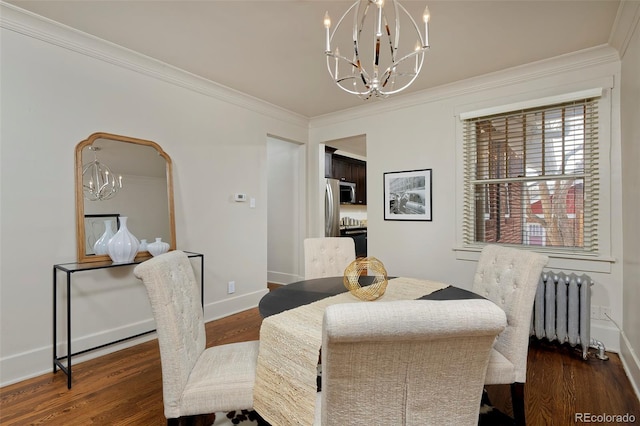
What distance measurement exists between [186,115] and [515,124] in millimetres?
3229

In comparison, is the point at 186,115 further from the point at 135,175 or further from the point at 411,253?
the point at 411,253

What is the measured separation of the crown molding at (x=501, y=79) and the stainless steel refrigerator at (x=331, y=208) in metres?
1.31

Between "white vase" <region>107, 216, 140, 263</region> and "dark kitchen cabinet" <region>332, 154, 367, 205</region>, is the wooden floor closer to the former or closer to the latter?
"white vase" <region>107, 216, 140, 263</region>

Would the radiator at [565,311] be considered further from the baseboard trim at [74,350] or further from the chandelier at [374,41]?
the baseboard trim at [74,350]

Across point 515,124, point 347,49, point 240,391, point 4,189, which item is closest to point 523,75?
point 515,124

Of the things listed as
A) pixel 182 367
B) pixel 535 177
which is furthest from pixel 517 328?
pixel 535 177

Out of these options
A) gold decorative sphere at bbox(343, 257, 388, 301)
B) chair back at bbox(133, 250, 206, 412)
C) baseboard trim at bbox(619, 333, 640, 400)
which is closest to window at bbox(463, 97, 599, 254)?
baseboard trim at bbox(619, 333, 640, 400)

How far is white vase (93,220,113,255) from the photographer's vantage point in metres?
2.52

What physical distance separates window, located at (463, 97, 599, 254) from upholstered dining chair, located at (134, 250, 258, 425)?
8.99 feet

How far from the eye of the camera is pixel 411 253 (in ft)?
12.0

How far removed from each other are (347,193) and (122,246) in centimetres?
428

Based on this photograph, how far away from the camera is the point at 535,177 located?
2924mm

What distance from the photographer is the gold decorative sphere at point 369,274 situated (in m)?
1.71

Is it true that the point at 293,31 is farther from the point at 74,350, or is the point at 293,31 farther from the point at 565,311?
the point at 565,311
